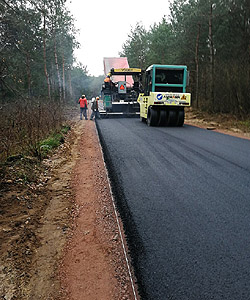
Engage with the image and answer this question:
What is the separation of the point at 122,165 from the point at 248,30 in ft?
67.8

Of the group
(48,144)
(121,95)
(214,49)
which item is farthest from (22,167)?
(214,49)

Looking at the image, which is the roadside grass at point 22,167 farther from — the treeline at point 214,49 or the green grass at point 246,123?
the treeline at point 214,49

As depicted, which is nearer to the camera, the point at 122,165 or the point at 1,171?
the point at 1,171

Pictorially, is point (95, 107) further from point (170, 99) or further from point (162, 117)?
point (170, 99)

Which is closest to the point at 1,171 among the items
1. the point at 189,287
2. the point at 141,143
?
the point at 189,287

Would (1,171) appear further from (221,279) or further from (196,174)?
(221,279)

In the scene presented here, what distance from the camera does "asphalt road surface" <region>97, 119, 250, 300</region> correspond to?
2338mm

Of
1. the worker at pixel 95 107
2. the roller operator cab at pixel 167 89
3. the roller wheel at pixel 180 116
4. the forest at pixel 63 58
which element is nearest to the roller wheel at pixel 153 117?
the roller operator cab at pixel 167 89

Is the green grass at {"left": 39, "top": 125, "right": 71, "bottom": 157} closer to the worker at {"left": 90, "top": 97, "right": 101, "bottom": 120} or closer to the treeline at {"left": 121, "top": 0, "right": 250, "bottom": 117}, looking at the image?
the worker at {"left": 90, "top": 97, "right": 101, "bottom": 120}

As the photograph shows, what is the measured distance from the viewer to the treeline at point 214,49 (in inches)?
598

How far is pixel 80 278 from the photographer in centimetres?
250

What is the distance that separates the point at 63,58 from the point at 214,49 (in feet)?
66.1

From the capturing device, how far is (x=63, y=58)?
1451 inches

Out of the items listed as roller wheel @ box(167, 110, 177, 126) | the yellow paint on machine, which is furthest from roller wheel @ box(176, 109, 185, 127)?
the yellow paint on machine
